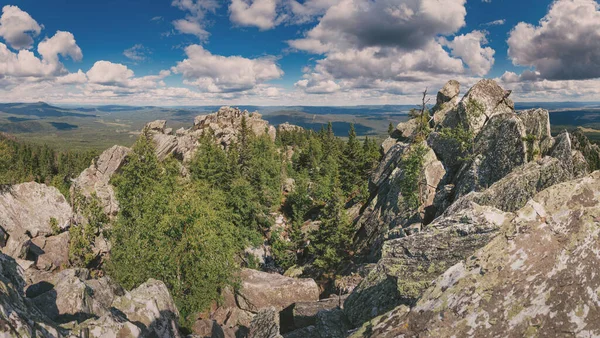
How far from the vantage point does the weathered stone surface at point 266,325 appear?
52.3 feet

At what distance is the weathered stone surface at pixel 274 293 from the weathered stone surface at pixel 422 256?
17478 mm

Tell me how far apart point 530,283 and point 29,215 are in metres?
57.8

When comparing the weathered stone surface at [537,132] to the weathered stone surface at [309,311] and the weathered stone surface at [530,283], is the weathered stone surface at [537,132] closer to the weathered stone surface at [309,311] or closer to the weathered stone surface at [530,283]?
the weathered stone surface at [309,311]

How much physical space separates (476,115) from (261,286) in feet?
111

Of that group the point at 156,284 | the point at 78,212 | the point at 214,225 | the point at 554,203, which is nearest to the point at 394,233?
the point at 554,203

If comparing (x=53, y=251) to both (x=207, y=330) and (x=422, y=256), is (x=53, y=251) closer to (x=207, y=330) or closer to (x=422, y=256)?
(x=207, y=330)

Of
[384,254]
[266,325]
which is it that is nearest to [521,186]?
[384,254]

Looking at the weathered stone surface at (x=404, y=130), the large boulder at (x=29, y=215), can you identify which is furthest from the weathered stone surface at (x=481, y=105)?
the large boulder at (x=29, y=215)

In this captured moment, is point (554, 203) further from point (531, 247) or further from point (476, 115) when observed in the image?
point (476, 115)

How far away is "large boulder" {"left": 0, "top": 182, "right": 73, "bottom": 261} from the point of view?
1575 inches

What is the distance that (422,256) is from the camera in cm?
1455

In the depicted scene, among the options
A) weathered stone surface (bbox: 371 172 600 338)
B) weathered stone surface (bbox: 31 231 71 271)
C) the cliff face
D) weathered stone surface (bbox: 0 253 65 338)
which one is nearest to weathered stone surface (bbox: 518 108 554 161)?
the cliff face

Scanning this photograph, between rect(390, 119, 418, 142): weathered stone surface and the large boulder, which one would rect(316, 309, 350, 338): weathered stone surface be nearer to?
the large boulder

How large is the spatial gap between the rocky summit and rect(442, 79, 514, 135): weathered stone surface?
0.20 meters
